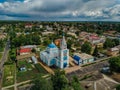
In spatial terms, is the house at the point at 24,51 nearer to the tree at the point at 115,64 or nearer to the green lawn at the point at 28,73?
the green lawn at the point at 28,73

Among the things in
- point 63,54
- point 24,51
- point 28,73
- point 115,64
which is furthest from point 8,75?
Answer: point 115,64

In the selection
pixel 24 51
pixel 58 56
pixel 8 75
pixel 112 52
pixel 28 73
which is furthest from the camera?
pixel 24 51

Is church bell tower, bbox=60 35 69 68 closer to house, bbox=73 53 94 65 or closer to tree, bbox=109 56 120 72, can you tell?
house, bbox=73 53 94 65

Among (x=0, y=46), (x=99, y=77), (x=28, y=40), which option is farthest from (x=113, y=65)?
(x=0, y=46)

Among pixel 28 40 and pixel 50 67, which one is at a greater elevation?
pixel 28 40

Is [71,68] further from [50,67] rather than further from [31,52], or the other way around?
[31,52]

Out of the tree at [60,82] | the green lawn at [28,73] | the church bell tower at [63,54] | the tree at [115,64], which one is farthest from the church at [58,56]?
the tree at [60,82]

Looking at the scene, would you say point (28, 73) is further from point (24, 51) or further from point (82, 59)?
point (24, 51)
